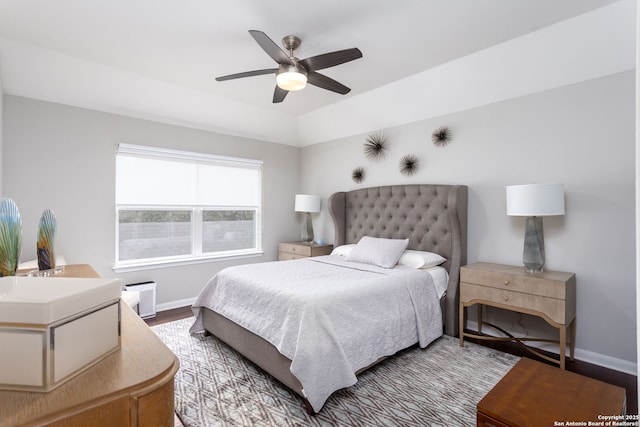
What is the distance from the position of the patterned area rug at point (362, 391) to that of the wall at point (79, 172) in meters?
1.47

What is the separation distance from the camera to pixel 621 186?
99.7 inches

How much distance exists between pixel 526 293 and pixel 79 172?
4526mm

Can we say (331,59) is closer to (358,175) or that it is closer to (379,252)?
A: (379,252)

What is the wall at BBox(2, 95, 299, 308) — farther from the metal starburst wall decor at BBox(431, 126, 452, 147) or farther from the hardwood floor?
the metal starburst wall decor at BBox(431, 126, 452, 147)

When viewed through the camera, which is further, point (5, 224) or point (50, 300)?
point (5, 224)

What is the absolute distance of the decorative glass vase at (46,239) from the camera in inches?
61.9

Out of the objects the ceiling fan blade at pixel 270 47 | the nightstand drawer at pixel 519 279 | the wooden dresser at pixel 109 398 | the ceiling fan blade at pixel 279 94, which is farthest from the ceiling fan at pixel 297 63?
the nightstand drawer at pixel 519 279

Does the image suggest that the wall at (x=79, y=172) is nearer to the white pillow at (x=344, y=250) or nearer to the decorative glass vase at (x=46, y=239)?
the white pillow at (x=344, y=250)

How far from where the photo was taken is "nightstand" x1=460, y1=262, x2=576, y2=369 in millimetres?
2453

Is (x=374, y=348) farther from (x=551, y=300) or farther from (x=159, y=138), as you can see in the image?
(x=159, y=138)

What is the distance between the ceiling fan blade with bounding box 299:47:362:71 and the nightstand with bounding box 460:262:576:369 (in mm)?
2149

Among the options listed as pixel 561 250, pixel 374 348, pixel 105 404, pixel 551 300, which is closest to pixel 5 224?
pixel 105 404

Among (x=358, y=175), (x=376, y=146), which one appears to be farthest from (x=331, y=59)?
(x=358, y=175)

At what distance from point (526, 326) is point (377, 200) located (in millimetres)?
2086
